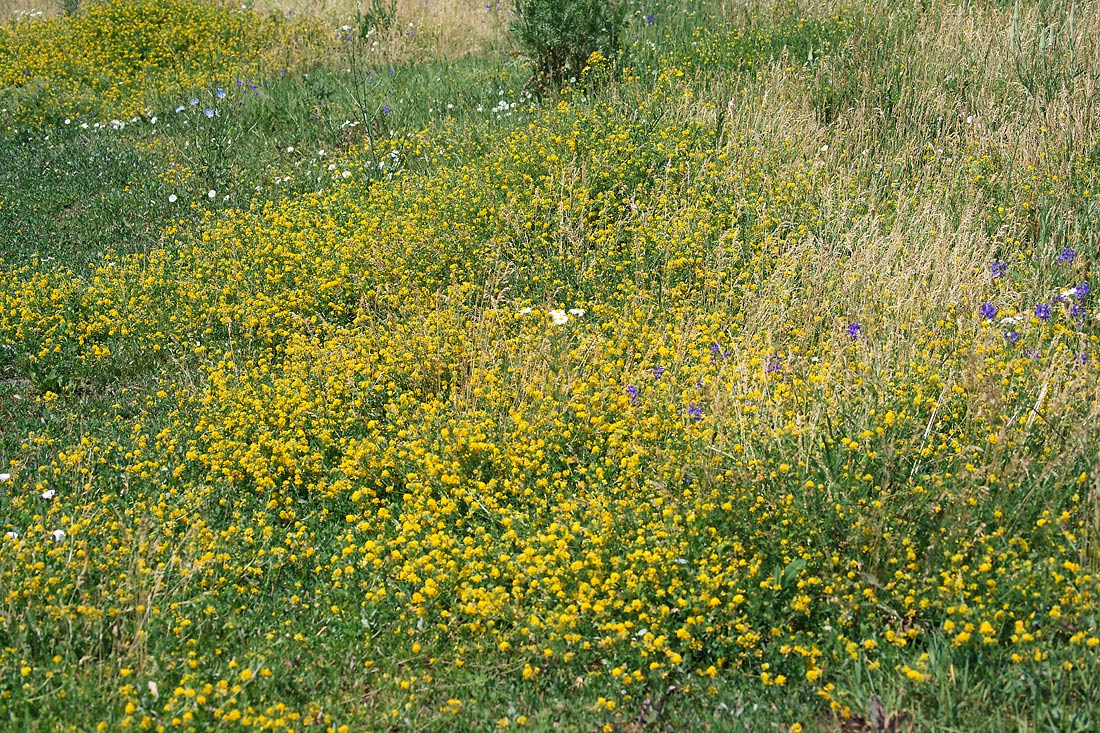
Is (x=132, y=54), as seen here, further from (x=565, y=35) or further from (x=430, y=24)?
(x=565, y=35)

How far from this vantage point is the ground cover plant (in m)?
3.19

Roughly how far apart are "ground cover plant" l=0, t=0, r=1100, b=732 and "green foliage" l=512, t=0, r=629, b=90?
0.21m

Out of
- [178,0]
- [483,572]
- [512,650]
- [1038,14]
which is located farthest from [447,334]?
[178,0]

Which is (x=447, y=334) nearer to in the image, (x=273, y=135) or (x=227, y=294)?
(x=227, y=294)

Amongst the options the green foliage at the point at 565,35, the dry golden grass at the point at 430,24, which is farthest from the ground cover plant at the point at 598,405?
the dry golden grass at the point at 430,24

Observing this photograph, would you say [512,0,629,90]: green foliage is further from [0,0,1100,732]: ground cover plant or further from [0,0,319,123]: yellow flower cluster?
[0,0,319,123]: yellow flower cluster

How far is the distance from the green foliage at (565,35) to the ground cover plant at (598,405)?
0.21 metres

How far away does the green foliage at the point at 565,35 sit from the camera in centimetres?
811

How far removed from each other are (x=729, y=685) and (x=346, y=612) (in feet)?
4.45

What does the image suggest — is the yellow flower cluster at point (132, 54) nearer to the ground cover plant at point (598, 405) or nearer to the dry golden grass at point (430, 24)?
the dry golden grass at point (430, 24)

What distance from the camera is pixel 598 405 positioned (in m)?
4.37

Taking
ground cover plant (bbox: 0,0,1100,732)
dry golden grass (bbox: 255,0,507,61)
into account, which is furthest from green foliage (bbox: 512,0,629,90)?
dry golden grass (bbox: 255,0,507,61)

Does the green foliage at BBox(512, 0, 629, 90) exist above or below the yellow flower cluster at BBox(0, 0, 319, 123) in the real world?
above

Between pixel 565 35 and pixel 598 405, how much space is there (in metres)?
4.70
